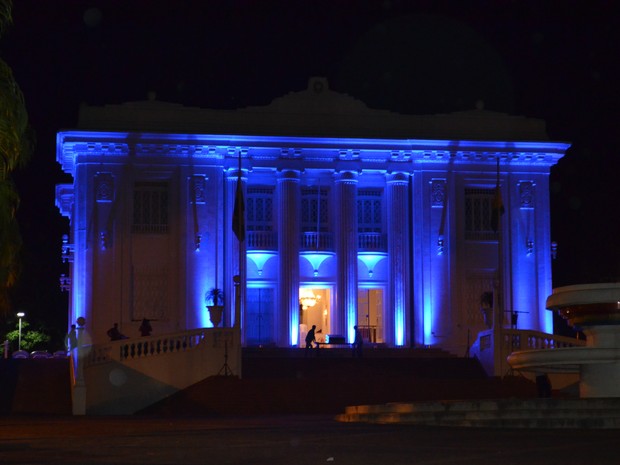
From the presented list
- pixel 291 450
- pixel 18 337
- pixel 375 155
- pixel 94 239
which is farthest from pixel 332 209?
pixel 291 450

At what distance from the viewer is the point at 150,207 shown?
42.4 meters

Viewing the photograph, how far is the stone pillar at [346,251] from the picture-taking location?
42.0 m

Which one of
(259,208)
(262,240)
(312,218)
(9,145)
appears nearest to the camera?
(9,145)

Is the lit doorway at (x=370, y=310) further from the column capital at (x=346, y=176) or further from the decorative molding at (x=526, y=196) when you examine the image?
the decorative molding at (x=526, y=196)

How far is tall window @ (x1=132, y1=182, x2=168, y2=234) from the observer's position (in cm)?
4212

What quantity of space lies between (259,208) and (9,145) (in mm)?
27816

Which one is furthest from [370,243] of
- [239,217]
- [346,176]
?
[239,217]

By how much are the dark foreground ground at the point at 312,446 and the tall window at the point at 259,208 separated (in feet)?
79.9

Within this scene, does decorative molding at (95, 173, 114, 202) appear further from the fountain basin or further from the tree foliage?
the fountain basin

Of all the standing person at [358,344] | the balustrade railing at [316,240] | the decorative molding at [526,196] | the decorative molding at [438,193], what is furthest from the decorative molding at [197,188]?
the decorative molding at [526,196]

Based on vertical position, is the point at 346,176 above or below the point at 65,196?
above

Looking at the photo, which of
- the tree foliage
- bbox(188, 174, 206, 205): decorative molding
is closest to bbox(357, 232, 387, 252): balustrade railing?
bbox(188, 174, 206, 205): decorative molding

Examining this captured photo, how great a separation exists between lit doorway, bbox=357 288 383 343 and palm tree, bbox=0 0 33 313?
26906 millimetres

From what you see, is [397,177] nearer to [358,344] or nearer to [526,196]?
[526,196]
